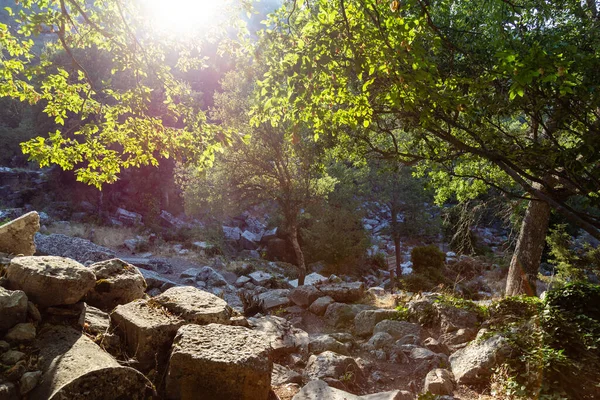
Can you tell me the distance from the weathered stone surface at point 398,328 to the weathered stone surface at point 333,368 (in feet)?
7.26

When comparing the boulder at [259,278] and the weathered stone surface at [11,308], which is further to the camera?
the boulder at [259,278]

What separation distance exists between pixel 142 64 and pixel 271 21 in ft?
5.80

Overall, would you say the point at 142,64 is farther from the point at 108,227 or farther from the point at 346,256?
the point at 108,227

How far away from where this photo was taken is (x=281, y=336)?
273 inches

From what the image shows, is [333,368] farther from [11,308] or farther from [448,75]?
[448,75]

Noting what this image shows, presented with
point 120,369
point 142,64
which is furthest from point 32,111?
point 120,369

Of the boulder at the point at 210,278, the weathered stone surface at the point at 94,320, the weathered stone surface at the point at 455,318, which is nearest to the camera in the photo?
the weathered stone surface at the point at 94,320

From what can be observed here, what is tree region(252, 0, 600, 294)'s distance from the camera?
3584 millimetres

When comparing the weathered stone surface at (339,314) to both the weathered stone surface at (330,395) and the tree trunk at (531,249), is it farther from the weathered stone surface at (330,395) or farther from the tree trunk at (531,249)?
the weathered stone surface at (330,395)

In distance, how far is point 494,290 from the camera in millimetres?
18547

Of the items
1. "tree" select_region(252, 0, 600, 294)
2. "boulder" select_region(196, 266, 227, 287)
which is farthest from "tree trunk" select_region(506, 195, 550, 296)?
"boulder" select_region(196, 266, 227, 287)

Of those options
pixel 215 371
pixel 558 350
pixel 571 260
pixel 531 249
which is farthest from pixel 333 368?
pixel 571 260

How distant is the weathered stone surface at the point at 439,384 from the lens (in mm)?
4742

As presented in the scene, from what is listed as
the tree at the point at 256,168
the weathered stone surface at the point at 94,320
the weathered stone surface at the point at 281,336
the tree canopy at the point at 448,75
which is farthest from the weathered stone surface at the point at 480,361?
the tree at the point at 256,168
